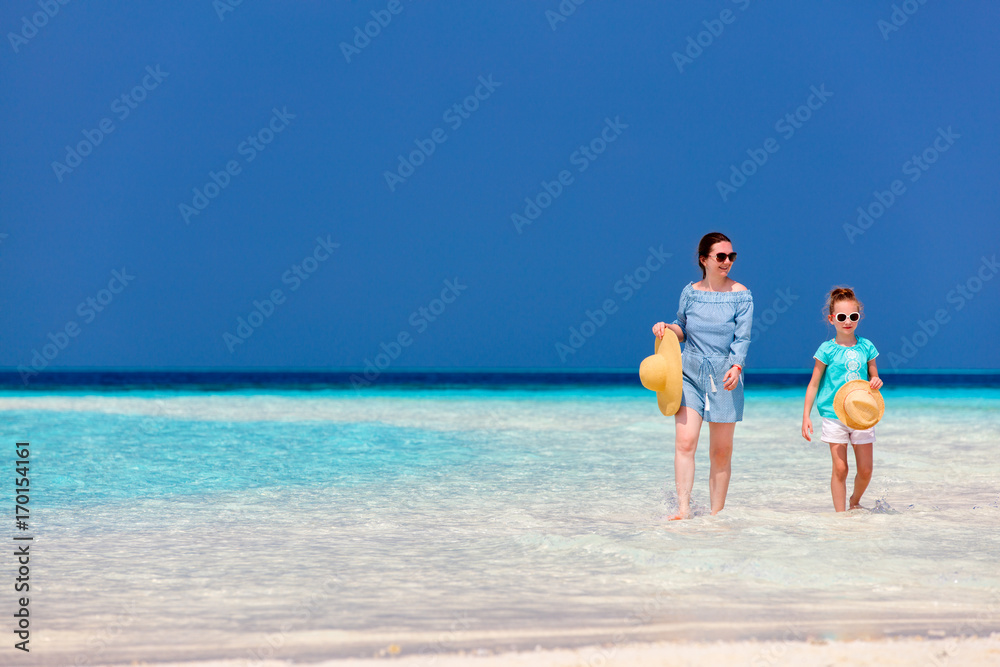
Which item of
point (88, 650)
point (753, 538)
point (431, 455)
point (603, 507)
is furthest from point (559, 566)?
point (431, 455)

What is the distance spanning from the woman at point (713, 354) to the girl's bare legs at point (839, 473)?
45 cm

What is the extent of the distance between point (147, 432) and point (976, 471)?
637cm

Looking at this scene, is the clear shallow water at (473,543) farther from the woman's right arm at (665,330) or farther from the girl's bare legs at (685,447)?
the woman's right arm at (665,330)

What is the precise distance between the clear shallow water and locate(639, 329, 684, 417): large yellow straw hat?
0.52 m

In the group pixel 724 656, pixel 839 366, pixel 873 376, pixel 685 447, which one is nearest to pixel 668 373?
pixel 685 447

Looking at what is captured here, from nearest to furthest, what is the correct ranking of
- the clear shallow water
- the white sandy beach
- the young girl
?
the white sandy beach, the clear shallow water, the young girl

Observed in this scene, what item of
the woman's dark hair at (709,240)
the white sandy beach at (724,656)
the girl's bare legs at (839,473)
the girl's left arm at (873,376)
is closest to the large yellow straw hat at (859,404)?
the girl's left arm at (873,376)

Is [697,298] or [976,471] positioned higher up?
[697,298]

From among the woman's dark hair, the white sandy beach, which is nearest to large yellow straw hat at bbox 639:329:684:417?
the woman's dark hair

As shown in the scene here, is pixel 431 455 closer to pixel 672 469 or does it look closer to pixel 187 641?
pixel 672 469

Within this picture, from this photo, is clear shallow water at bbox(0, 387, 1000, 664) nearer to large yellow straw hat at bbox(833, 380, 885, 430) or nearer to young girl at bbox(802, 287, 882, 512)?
young girl at bbox(802, 287, 882, 512)

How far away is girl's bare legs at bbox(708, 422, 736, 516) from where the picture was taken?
3.86 meters

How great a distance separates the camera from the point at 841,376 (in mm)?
3914

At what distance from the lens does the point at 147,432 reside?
7.93 m
